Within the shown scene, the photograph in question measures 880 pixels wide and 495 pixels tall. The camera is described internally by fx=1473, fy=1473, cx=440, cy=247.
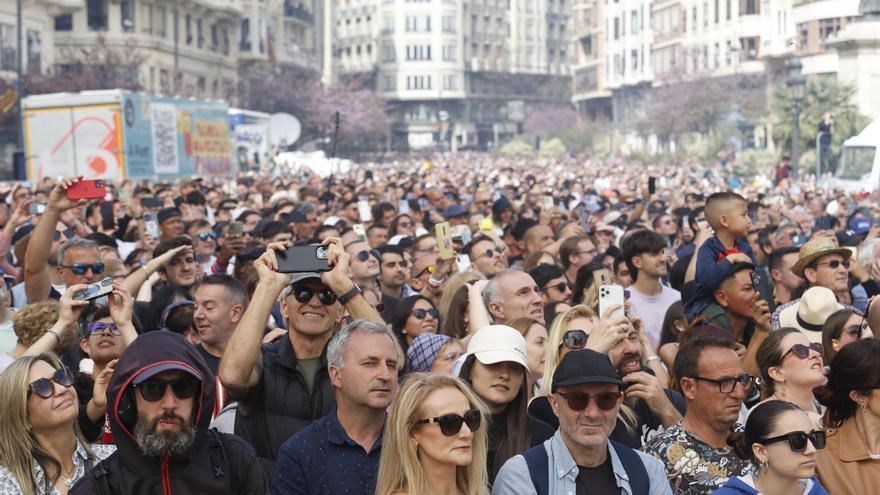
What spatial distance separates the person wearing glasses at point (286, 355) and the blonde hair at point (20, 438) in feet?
2.51

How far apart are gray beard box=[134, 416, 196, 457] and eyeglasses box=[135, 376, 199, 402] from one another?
0.08 m

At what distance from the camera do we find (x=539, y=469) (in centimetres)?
527

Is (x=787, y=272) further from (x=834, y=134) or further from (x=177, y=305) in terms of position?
(x=834, y=134)

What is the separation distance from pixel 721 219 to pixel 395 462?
17.3 feet

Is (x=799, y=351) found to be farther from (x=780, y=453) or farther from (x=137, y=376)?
(x=137, y=376)

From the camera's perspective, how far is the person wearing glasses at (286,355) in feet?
20.3

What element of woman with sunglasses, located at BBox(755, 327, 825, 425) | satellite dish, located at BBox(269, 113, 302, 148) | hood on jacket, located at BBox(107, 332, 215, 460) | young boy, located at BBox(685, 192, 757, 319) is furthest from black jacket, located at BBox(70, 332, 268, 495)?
satellite dish, located at BBox(269, 113, 302, 148)

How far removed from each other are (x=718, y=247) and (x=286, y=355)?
13.8 feet

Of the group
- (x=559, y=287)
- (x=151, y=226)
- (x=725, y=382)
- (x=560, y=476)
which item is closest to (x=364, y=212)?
(x=151, y=226)

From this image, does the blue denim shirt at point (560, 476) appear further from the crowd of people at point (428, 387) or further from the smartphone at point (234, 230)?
the smartphone at point (234, 230)

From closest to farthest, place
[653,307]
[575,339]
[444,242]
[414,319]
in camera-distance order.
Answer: [575,339], [414,319], [653,307], [444,242]

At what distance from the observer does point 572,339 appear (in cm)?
651

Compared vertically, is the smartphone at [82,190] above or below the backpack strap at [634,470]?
above

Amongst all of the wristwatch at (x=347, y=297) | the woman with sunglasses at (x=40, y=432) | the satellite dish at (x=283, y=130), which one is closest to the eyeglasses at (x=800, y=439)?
the wristwatch at (x=347, y=297)
